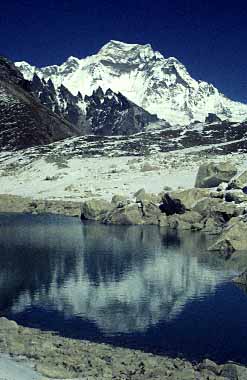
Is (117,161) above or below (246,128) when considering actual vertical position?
below

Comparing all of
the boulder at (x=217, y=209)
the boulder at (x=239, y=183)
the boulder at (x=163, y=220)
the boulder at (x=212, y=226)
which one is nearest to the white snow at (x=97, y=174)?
the boulder at (x=163, y=220)

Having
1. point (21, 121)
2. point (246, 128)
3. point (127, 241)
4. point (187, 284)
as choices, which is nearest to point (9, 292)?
point (187, 284)

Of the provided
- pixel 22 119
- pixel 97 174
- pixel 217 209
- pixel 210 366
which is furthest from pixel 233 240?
pixel 22 119

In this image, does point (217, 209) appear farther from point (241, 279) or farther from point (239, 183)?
point (241, 279)

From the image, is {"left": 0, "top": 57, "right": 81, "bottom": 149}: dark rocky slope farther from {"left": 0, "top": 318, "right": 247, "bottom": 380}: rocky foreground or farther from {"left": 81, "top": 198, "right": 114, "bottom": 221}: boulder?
{"left": 0, "top": 318, "right": 247, "bottom": 380}: rocky foreground

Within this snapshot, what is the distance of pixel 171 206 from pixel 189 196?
2.40 m

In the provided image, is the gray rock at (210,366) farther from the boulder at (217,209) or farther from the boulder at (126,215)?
the boulder at (126,215)

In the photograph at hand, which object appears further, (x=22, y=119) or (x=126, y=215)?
(x=22, y=119)

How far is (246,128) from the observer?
12694cm

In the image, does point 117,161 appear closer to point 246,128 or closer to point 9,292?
point 246,128

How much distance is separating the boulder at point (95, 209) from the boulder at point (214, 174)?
39.5 feet

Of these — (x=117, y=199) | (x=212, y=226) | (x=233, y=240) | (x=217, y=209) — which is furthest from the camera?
(x=117, y=199)

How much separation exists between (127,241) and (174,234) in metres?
6.44

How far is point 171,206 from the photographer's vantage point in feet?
210
